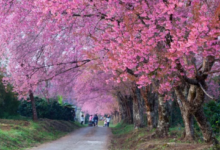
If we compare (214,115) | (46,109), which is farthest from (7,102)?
(214,115)

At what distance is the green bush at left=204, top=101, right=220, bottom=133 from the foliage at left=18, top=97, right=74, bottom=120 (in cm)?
1528

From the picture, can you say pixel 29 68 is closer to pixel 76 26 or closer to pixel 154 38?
pixel 76 26

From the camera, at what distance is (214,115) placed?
15.1 metres

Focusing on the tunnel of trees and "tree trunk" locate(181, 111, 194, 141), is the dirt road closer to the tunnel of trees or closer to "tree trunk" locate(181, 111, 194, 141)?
the tunnel of trees

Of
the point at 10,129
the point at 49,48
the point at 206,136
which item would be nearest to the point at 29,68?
the point at 49,48

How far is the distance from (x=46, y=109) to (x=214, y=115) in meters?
16.6

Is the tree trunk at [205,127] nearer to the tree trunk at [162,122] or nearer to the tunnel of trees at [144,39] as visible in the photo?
the tunnel of trees at [144,39]

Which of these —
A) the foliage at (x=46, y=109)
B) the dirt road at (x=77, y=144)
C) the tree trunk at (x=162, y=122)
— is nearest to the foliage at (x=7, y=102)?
the foliage at (x=46, y=109)

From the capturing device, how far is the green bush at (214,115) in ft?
48.4

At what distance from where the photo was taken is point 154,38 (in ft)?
27.0

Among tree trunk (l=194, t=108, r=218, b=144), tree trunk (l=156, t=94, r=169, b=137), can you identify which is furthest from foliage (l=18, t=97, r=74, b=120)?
tree trunk (l=194, t=108, r=218, b=144)

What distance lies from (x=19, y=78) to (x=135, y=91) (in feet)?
27.7

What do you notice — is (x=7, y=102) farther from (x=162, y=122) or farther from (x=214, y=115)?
(x=214, y=115)

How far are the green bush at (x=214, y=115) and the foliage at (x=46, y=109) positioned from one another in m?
15.3
